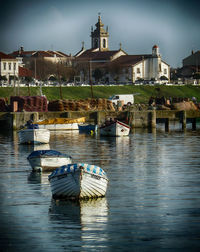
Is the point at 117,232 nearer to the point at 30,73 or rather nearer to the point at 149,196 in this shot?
the point at 149,196

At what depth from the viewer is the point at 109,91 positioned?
166m

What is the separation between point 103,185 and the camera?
32281 mm

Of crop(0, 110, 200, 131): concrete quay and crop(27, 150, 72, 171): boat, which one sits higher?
crop(0, 110, 200, 131): concrete quay

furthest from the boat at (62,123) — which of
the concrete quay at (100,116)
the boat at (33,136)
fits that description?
the boat at (33,136)

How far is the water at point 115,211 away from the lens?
2441 centimetres

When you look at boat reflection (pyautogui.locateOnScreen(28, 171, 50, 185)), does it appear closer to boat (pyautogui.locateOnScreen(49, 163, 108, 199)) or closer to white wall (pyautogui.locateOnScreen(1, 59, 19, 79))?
boat (pyautogui.locateOnScreen(49, 163, 108, 199))

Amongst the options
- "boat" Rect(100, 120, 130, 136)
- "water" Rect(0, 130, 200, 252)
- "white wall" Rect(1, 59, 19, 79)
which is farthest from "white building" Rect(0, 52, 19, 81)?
"water" Rect(0, 130, 200, 252)

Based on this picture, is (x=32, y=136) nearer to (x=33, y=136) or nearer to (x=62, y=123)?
(x=33, y=136)

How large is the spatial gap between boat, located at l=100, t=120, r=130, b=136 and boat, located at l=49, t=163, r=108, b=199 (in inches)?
1818

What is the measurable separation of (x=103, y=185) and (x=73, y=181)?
192cm

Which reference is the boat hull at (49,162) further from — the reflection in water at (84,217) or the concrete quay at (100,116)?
the concrete quay at (100,116)

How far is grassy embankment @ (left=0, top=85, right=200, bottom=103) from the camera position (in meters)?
144

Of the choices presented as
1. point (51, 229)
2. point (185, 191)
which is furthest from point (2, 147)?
point (51, 229)

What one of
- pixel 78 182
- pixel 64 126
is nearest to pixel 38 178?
pixel 78 182
